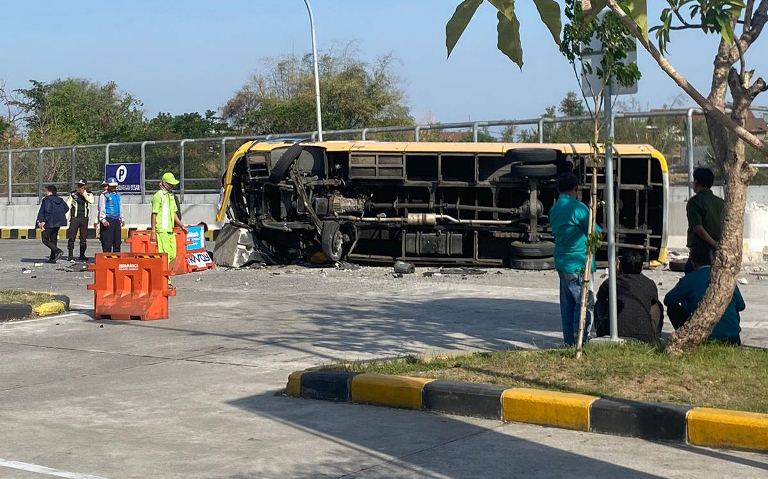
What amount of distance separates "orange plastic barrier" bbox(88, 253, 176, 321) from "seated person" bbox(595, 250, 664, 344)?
5543mm

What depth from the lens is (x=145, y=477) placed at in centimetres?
624

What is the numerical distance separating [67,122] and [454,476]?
5664 centimetres

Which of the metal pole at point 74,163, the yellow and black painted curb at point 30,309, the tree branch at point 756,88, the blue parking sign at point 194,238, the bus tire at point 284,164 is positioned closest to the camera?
the tree branch at point 756,88

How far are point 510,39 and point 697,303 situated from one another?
523cm

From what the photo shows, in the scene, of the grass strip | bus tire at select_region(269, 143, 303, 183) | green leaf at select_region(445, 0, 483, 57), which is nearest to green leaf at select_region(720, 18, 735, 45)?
green leaf at select_region(445, 0, 483, 57)

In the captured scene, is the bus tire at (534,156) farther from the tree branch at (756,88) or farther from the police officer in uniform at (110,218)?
the tree branch at (756,88)

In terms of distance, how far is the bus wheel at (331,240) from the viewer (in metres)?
19.0

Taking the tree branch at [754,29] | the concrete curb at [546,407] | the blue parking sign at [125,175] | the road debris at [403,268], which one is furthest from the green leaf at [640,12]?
the blue parking sign at [125,175]

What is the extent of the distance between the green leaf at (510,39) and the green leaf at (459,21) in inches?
12.6

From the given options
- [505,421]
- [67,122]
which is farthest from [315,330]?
[67,122]

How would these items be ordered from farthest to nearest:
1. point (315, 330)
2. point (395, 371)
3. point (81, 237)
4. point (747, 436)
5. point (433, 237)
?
1. point (81, 237)
2. point (433, 237)
3. point (315, 330)
4. point (395, 371)
5. point (747, 436)

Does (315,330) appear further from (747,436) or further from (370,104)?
(370,104)

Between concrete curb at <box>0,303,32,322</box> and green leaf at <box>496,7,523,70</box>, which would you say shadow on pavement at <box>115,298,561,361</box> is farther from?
green leaf at <box>496,7,523,70</box>

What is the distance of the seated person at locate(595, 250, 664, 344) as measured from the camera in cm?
989
